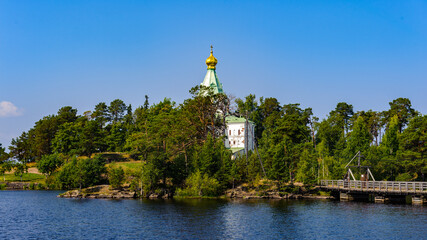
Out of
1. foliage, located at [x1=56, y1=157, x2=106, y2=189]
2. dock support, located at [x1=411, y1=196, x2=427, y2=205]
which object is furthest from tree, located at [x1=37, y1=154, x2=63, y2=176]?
dock support, located at [x1=411, y1=196, x2=427, y2=205]

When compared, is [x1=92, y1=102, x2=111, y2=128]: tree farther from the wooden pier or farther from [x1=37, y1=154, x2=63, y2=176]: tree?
the wooden pier

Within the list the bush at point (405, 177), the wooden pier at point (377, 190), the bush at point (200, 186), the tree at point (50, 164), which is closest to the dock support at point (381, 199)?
the wooden pier at point (377, 190)

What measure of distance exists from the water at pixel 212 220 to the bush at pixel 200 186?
8.34 meters

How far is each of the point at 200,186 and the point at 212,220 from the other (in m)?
25.3

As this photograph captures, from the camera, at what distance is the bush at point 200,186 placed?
71.9 m

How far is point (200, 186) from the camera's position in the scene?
236 ft

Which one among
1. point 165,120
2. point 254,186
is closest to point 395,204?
point 254,186

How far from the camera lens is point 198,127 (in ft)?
274

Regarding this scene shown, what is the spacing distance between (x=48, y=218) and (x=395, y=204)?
48.6 meters

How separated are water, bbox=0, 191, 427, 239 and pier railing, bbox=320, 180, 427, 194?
9.28 ft

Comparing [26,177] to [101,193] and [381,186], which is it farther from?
[381,186]

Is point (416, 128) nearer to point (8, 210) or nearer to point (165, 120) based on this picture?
point (165, 120)

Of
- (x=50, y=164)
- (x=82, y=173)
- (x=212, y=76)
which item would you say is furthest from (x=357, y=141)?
(x=50, y=164)

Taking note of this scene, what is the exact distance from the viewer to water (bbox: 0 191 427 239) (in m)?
39.2
